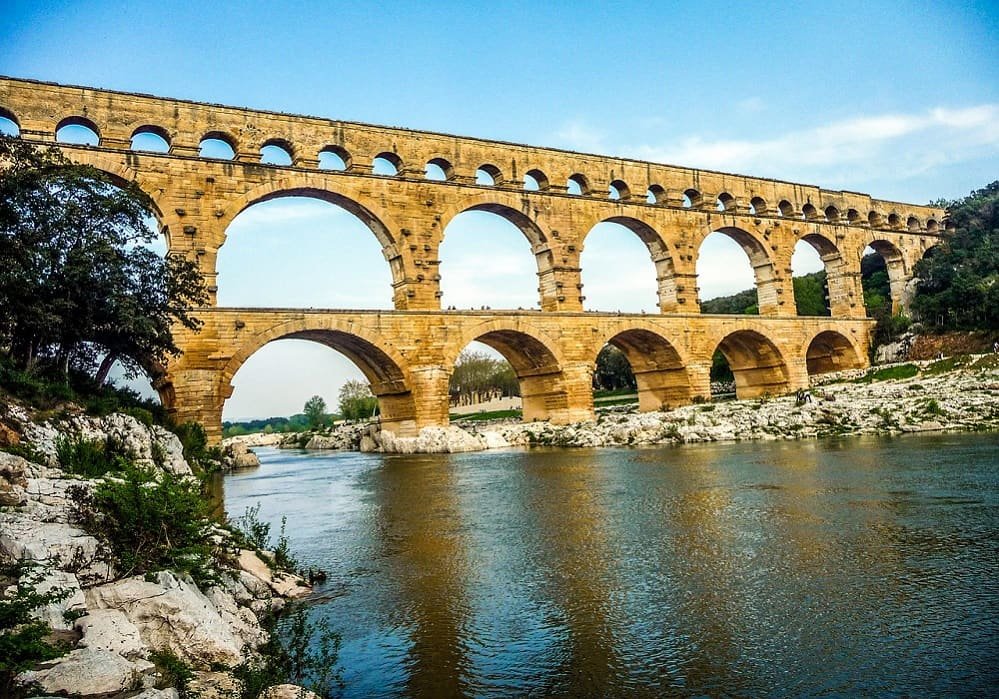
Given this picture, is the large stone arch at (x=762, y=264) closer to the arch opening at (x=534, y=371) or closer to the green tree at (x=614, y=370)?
the arch opening at (x=534, y=371)

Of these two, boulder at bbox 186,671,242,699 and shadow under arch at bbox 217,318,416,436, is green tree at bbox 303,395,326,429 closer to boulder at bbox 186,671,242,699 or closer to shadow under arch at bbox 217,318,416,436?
shadow under arch at bbox 217,318,416,436

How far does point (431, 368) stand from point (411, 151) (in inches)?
341

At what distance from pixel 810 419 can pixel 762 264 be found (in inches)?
624

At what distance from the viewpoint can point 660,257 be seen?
1326 inches

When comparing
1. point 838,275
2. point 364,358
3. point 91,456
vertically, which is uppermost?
point 838,275

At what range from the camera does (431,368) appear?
1050 inches

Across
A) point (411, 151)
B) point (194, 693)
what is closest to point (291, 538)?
point (194, 693)

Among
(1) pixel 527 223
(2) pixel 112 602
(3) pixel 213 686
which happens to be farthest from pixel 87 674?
(1) pixel 527 223

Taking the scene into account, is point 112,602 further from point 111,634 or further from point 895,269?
point 895,269

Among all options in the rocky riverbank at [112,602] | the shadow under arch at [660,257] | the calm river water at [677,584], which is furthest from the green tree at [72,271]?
the shadow under arch at [660,257]

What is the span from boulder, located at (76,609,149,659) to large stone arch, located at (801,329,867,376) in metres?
36.8

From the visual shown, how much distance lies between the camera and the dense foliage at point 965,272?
34.1m

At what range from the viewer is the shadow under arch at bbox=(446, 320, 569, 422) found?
28.2 meters

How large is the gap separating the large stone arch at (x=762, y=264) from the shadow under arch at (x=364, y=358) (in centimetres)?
1826
